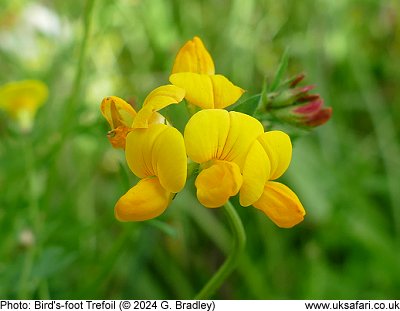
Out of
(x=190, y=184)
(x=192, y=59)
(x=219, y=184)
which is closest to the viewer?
(x=219, y=184)

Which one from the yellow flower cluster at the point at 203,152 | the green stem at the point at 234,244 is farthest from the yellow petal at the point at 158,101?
the green stem at the point at 234,244

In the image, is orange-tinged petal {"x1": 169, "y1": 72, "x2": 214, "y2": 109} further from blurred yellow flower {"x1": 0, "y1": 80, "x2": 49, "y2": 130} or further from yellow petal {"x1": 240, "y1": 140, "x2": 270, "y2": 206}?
blurred yellow flower {"x1": 0, "y1": 80, "x2": 49, "y2": 130}

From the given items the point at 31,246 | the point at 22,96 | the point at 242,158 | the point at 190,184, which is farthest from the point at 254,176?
the point at 190,184

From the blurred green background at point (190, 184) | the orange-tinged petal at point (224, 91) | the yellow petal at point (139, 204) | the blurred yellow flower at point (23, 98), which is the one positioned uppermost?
the orange-tinged petal at point (224, 91)

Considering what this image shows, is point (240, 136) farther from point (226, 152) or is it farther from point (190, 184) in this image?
point (190, 184)
